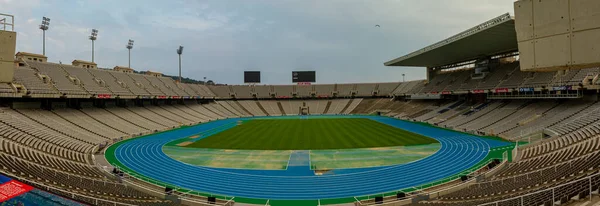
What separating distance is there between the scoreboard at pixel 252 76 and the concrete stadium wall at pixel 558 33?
80.2 meters

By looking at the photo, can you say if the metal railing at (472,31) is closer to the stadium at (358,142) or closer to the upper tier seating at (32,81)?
the stadium at (358,142)

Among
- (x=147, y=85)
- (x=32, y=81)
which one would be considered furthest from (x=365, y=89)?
(x=32, y=81)

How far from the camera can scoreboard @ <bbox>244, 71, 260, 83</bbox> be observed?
84562 mm

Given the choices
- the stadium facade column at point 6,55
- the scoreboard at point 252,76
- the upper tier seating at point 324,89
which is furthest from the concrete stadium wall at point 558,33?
→ the scoreboard at point 252,76

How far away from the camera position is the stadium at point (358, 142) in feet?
25.2

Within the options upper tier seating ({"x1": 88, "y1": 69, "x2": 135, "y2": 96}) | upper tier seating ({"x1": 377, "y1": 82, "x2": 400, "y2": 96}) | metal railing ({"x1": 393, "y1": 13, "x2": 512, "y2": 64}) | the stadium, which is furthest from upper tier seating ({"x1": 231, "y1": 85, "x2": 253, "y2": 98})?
metal railing ({"x1": 393, "y1": 13, "x2": 512, "y2": 64})

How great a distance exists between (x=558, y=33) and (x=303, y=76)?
79340mm

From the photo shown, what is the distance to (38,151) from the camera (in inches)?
762

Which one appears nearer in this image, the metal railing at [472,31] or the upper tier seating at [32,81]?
the metal railing at [472,31]

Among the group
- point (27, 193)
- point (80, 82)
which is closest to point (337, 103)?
point (80, 82)

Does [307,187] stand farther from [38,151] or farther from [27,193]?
[38,151]

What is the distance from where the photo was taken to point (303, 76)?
84.8 m

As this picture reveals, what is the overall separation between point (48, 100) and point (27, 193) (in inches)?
1384

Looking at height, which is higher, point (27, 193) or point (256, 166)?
point (27, 193)
